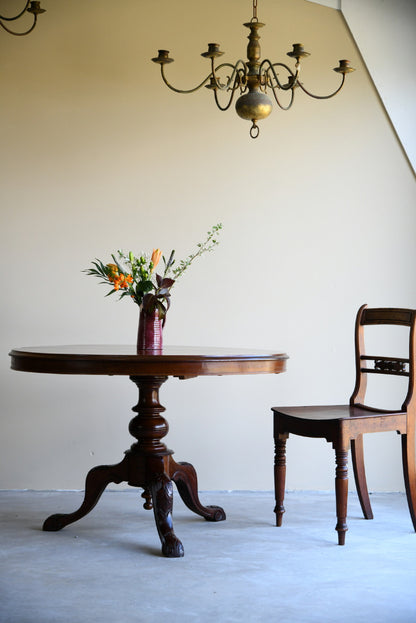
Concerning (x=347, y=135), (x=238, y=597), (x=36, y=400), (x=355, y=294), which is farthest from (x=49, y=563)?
(x=347, y=135)

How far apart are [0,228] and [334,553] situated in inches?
95.4

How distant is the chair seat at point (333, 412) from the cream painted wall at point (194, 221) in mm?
711

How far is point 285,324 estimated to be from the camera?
416 cm

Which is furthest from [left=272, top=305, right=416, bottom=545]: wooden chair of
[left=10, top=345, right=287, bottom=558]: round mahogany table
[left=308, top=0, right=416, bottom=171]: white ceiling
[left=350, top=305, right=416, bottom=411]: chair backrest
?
[left=308, top=0, right=416, bottom=171]: white ceiling

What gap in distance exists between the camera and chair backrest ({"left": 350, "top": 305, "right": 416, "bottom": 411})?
129 inches

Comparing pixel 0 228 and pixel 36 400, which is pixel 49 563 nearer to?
pixel 36 400

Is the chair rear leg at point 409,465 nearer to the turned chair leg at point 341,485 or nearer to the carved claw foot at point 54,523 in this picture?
the turned chair leg at point 341,485

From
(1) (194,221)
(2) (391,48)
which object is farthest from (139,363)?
(2) (391,48)

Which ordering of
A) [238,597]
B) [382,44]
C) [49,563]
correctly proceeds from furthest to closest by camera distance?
[382,44]
[49,563]
[238,597]

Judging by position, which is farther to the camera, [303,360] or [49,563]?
[303,360]

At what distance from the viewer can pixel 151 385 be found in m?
3.21

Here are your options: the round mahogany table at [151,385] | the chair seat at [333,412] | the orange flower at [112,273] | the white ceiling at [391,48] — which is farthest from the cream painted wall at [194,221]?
the orange flower at [112,273]

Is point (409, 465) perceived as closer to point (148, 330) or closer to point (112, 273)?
point (148, 330)

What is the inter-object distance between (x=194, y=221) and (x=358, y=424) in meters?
1.59
